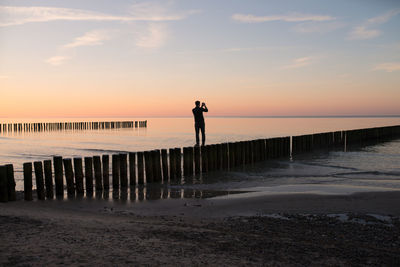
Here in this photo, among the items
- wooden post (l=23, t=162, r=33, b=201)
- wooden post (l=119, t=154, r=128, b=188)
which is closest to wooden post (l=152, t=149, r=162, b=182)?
wooden post (l=119, t=154, r=128, b=188)

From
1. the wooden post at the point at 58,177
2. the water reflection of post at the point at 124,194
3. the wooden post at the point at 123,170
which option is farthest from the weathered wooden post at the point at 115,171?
the wooden post at the point at 58,177

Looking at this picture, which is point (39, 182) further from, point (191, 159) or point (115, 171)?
point (191, 159)

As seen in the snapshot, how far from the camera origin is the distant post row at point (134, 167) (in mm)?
8680

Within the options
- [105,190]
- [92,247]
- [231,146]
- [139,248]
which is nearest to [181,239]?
[139,248]

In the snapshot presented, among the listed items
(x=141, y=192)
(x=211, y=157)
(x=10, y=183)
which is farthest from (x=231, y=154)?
(x=10, y=183)

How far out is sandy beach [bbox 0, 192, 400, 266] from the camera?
427 cm

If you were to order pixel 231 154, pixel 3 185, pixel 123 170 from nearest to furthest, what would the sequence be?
1. pixel 3 185
2. pixel 123 170
3. pixel 231 154

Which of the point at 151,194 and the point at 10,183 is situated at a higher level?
the point at 10,183

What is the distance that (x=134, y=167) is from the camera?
428 inches

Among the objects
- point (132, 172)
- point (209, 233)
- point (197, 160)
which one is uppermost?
point (197, 160)

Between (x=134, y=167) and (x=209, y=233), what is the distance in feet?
19.4

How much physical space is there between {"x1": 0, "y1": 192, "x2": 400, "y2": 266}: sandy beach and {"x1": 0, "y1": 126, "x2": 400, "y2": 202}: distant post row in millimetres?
689

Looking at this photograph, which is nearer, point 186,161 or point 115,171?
point 115,171

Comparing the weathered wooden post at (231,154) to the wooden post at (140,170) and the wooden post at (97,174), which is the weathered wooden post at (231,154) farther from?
the wooden post at (97,174)
